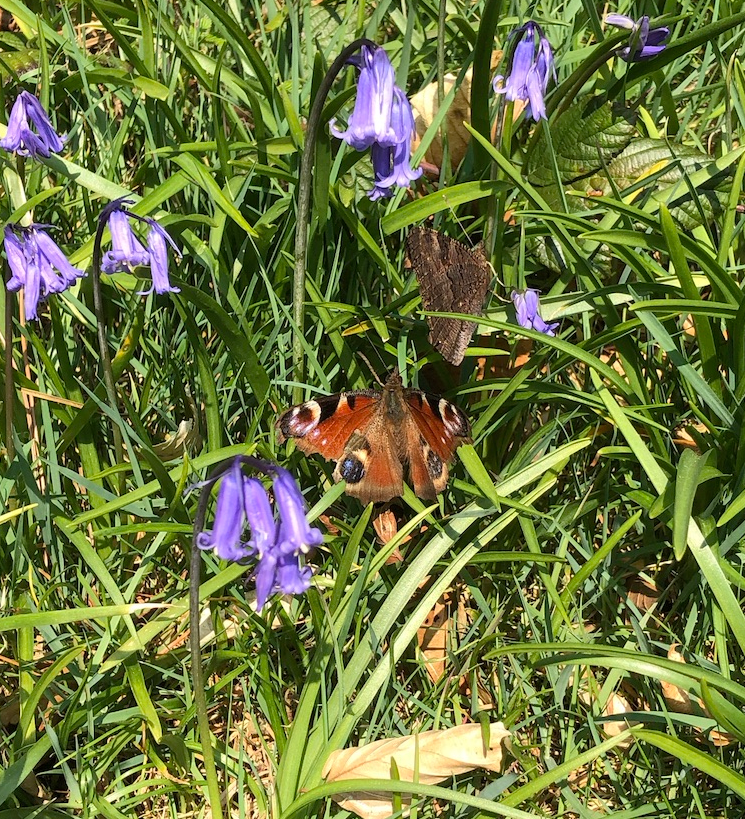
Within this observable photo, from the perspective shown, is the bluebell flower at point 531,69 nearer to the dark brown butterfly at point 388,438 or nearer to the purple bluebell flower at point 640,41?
the purple bluebell flower at point 640,41

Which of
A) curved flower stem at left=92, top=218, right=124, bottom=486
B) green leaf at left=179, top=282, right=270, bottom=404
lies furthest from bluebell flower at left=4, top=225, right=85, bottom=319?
green leaf at left=179, top=282, right=270, bottom=404

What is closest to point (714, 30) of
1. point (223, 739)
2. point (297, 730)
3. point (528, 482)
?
point (528, 482)

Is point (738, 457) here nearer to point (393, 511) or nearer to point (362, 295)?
point (393, 511)

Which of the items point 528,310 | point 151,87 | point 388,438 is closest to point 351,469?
point 388,438

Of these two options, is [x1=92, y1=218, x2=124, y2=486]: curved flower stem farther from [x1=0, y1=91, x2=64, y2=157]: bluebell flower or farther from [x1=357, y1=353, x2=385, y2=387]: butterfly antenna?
[x1=357, y1=353, x2=385, y2=387]: butterfly antenna

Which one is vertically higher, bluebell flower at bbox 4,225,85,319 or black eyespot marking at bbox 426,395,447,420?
bluebell flower at bbox 4,225,85,319

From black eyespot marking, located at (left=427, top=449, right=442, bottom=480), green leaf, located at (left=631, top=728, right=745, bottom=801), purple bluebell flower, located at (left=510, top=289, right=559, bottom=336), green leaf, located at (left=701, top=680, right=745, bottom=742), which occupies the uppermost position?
purple bluebell flower, located at (left=510, top=289, right=559, bottom=336)

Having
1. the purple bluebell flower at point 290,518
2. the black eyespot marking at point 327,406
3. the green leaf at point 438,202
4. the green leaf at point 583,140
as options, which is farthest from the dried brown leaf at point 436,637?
the green leaf at point 583,140

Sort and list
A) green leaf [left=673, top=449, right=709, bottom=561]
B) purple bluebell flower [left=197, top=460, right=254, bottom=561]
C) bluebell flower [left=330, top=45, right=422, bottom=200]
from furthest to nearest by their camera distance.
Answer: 1. bluebell flower [left=330, top=45, right=422, bottom=200]
2. green leaf [left=673, top=449, right=709, bottom=561]
3. purple bluebell flower [left=197, top=460, right=254, bottom=561]
